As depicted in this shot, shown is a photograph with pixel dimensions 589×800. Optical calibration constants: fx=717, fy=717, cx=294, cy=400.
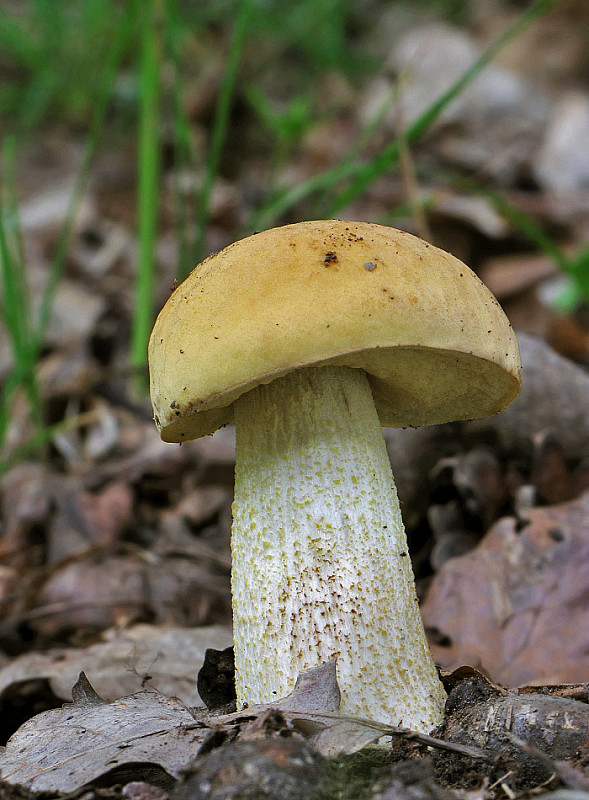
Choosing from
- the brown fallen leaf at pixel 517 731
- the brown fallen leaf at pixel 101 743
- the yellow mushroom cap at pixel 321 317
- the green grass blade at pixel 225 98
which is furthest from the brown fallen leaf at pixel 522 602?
the green grass blade at pixel 225 98

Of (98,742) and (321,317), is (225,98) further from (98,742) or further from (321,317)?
(98,742)

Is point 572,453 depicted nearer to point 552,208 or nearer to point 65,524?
→ point 65,524

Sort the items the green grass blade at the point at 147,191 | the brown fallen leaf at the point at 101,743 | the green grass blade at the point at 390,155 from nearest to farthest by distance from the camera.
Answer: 1. the brown fallen leaf at the point at 101,743
2. the green grass blade at the point at 390,155
3. the green grass blade at the point at 147,191

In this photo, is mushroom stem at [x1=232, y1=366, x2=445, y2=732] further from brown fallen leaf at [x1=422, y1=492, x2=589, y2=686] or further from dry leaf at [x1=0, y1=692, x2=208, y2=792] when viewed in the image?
brown fallen leaf at [x1=422, y1=492, x2=589, y2=686]

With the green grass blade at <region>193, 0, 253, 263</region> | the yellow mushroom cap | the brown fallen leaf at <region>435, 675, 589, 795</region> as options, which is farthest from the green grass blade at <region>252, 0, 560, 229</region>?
the brown fallen leaf at <region>435, 675, 589, 795</region>

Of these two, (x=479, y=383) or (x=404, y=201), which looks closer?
(x=479, y=383)

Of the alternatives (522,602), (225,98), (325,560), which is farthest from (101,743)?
(225,98)

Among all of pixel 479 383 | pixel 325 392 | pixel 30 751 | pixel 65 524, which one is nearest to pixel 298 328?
pixel 325 392

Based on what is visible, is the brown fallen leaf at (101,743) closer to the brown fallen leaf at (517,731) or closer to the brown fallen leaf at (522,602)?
the brown fallen leaf at (517,731)
